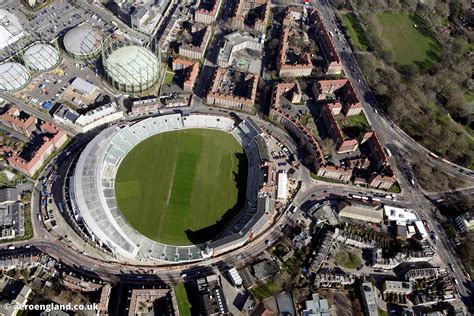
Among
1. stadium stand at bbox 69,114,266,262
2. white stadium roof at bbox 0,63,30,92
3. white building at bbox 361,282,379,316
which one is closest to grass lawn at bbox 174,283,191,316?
stadium stand at bbox 69,114,266,262

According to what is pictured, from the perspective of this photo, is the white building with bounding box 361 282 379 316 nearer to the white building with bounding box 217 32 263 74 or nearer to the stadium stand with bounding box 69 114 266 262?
the stadium stand with bounding box 69 114 266 262

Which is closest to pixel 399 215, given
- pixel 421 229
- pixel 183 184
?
pixel 421 229

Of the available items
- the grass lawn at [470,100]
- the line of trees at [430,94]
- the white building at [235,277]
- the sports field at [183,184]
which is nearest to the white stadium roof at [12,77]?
the sports field at [183,184]

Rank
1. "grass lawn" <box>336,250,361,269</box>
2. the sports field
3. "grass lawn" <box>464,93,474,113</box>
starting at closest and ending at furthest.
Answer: "grass lawn" <box>336,250,361,269</box> < the sports field < "grass lawn" <box>464,93,474,113</box>

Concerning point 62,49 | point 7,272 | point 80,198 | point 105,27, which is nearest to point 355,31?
point 105,27

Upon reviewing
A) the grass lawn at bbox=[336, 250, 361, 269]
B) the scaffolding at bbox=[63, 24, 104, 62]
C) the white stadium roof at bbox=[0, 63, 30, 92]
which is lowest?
the grass lawn at bbox=[336, 250, 361, 269]

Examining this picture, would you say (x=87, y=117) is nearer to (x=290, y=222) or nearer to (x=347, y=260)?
(x=290, y=222)

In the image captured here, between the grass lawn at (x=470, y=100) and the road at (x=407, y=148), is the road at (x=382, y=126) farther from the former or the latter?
the grass lawn at (x=470, y=100)
